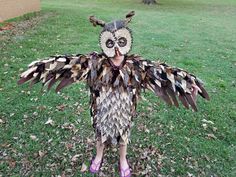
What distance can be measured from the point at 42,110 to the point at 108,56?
246 cm

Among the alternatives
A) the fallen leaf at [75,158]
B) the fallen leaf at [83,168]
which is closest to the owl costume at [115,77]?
the fallen leaf at [83,168]

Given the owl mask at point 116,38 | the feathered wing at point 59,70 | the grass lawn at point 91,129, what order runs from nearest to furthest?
the owl mask at point 116,38 < the feathered wing at point 59,70 < the grass lawn at point 91,129

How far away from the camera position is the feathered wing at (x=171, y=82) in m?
2.64

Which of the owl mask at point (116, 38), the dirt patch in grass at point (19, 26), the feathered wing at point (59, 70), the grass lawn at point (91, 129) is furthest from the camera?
the dirt patch in grass at point (19, 26)

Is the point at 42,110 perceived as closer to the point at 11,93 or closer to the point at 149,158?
the point at 11,93

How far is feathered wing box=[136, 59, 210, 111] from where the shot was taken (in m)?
2.64

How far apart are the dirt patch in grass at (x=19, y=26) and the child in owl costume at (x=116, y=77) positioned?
6.18 meters

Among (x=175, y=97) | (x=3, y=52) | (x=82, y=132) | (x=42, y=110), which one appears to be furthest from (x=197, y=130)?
(x=3, y=52)

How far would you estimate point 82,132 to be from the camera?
168 inches

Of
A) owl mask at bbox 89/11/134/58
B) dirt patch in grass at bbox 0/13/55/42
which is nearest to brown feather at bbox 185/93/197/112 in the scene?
owl mask at bbox 89/11/134/58

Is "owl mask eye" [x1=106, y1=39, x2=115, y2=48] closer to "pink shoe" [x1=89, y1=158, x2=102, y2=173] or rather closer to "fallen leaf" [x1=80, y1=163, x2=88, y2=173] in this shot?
"pink shoe" [x1=89, y1=158, x2=102, y2=173]

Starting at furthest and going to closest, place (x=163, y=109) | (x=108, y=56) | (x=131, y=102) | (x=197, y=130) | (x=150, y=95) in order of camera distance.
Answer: (x=150, y=95) < (x=163, y=109) < (x=197, y=130) < (x=131, y=102) < (x=108, y=56)

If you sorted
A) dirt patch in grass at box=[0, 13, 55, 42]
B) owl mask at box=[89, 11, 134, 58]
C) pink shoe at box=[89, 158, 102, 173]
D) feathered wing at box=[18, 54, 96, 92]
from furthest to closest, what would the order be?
dirt patch in grass at box=[0, 13, 55, 42] → pink shoe at box=[89, 158, 102, 173] → feathered wing at box=[18, 54, 96, 92] → owl mask at box=[89, 11, 134, 58]

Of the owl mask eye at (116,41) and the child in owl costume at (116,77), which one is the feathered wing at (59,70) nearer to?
the child in owl costume at (116,77)
